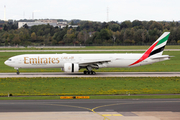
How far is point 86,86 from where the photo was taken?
3288 centimetres

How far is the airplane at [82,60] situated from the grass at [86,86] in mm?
5972

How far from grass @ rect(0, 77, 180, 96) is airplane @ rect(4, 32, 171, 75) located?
5972 mm

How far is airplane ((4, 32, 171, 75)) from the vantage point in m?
43.8

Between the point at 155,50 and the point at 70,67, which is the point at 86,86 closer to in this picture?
the point at 70,67

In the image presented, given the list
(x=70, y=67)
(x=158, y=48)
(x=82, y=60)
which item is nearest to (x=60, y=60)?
(x=70, y=67)

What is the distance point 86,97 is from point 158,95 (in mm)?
7656

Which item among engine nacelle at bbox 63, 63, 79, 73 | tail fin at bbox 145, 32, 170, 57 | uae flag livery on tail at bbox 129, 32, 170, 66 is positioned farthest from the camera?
tail fin at bbox 145, 32, 170, 57

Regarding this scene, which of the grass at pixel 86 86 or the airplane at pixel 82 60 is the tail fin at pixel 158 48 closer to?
the airplane at pixel 82 60

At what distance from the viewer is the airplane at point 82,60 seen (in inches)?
1722

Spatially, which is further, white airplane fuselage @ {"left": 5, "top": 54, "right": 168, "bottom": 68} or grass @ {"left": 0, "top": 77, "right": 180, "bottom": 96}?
white airplane fuselage @ {"left": 5, "top": 54, "right": 168, "bottom": 68}

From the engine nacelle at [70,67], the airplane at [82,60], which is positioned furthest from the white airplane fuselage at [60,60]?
the engine nacelle at [70,67]

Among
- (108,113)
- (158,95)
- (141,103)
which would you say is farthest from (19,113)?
(158,95)

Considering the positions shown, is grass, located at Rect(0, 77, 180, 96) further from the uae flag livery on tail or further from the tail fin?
the tail fin

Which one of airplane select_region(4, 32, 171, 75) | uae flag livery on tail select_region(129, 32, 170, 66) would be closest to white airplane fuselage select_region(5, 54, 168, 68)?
airplane select_region(4, 32, 171, 75)
